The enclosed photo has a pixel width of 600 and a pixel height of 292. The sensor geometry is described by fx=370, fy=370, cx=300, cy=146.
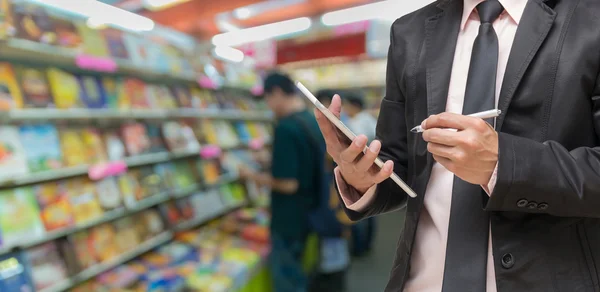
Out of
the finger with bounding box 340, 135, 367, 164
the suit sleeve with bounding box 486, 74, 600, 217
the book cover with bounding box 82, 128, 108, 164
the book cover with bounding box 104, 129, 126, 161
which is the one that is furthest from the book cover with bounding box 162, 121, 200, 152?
the suit sleeve with bounding box 486, 74, 600, 217

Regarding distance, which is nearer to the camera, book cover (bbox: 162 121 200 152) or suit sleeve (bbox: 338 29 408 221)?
suit sleeve (bbox: 338 29 408 221)

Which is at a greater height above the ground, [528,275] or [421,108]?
[421,108]

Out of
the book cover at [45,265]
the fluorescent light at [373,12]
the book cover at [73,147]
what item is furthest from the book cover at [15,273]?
the fluorescent light at [373,12]

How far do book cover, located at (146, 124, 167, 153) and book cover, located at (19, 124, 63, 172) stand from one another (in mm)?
671

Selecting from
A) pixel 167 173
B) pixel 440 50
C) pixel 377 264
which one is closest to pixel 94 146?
pixel 167 173

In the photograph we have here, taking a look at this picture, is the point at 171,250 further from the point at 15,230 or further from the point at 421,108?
the point at 421,108

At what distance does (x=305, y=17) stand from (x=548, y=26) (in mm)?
5041

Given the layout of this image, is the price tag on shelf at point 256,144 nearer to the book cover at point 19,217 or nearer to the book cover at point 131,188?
the book cover at point 131,188

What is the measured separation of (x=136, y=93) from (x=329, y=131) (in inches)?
88.8

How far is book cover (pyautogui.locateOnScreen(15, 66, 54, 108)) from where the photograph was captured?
1.98 metres

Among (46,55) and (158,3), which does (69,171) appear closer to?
(46,55)

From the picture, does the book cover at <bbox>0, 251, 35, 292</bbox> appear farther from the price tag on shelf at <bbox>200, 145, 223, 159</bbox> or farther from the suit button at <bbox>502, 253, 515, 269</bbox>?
the suit button at <bbox>502, 253, 515, 269</bbox>

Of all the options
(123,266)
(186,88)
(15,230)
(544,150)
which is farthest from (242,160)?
(544,150)

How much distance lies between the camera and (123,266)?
2604 mm
